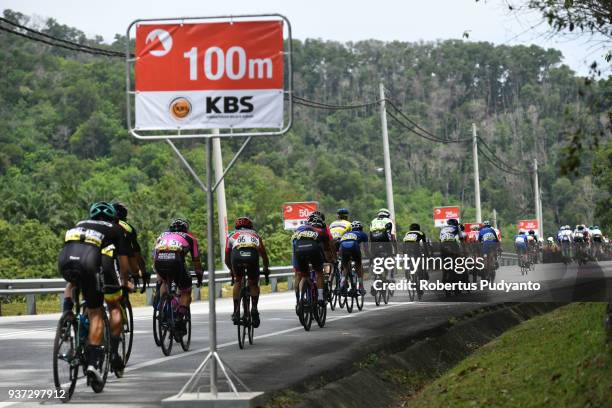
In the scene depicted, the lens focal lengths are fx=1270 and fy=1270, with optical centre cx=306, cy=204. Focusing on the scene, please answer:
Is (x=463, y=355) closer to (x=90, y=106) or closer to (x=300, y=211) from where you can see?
(x=300, y=211)

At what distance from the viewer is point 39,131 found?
14800cm

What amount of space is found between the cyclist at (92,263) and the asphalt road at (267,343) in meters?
0.46

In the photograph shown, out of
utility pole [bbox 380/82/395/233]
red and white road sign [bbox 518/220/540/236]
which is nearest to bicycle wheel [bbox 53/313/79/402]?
utility pole [bbox 380/82/395/233]

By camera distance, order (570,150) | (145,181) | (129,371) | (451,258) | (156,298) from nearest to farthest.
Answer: (570,150)
(129,371)
(156,298)
(451,258)
(145,181)

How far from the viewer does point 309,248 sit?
2064cm

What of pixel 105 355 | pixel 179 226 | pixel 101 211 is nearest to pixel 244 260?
pixel 179 226

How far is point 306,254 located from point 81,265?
8949 mm

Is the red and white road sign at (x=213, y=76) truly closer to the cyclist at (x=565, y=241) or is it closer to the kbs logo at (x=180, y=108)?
the kbs logo at (x=180, y=108)

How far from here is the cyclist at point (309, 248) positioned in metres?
20.6

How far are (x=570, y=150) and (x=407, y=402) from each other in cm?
665

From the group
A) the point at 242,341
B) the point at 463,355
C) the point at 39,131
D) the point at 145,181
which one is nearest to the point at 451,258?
the point at 463,355

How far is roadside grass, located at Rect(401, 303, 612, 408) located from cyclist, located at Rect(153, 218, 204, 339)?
325 centimetres

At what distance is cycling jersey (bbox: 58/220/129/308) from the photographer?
38.9 ft

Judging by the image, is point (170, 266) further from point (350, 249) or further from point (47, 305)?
point (47, 305)
